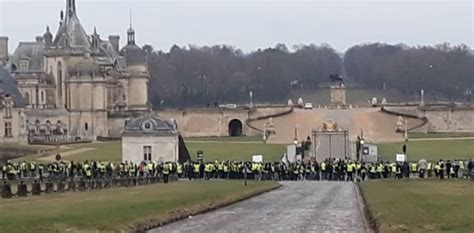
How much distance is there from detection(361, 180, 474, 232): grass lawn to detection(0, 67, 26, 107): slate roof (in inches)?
3459

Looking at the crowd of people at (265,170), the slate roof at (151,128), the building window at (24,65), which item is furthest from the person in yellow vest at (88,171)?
the building window at (24,65)

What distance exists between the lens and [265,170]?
59.9 meters

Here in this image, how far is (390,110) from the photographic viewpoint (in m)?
131

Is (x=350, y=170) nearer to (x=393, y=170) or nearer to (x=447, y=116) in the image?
(x=393, y=170)

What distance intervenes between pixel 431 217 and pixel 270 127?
89.4 meters

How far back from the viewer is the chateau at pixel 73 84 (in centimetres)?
12925

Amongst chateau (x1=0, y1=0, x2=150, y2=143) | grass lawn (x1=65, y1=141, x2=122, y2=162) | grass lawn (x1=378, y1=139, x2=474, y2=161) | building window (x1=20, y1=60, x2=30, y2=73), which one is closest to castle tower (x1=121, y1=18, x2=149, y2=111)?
chateau (x1=0, y1=0, x2=150, y2=143)

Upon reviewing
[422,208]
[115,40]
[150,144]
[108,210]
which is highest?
[115,40]

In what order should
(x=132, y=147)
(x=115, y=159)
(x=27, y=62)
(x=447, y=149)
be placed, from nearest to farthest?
(x=132, y=147) → (x=115, y=159) → (x=447, y=149) → (x=27, y=62)

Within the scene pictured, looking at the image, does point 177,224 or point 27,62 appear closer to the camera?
point 177,224

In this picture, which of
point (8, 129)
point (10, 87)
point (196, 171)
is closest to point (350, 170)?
point (196, 171)

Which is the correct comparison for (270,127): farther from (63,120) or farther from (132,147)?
(132,147)

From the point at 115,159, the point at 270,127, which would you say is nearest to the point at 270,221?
the point at 115,159

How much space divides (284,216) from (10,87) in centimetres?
10393
